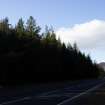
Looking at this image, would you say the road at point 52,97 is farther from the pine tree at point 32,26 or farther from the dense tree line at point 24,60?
the pine tree at point 32,26

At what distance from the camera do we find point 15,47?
221 ft

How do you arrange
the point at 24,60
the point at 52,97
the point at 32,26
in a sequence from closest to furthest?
the point at 52,97
the point at 24,60
the point at 32,26

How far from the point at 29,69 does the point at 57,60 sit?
966 inches

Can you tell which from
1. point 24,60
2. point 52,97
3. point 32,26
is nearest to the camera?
point 52,97

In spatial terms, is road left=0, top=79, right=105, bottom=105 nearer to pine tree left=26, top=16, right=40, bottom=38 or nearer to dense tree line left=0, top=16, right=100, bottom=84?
dense tree line left=0, top=16, right=100, bottom=84

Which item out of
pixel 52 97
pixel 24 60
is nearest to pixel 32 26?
pixel 24 60

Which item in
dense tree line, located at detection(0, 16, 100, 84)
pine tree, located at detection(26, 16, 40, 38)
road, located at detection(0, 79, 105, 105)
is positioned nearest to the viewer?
road, located at detection(0, 79, 105, 105)

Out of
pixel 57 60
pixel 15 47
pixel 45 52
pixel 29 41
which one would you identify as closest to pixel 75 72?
pixel 57 60

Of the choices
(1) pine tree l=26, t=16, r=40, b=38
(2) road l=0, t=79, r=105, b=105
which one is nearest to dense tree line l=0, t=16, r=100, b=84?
(1) pine tree l=26, t=16, r=40, b=38

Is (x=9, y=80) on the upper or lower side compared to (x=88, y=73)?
lower

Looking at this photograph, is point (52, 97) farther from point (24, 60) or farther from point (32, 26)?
point (32, 26)

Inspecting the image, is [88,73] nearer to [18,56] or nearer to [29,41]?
[29,41]

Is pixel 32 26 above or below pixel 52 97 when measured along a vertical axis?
above

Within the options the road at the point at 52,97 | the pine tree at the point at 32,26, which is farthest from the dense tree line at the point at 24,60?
the road at the point at 52,97
